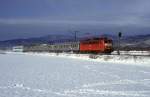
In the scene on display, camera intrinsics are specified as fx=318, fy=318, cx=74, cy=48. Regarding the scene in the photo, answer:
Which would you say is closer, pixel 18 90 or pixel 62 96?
pixel 62 96

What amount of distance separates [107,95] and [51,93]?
2938 millimetres

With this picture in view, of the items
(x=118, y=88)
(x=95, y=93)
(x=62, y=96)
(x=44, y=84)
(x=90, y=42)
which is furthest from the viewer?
(x=90, y=42)

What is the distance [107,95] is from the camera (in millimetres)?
16344

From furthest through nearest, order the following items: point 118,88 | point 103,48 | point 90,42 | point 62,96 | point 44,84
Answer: point 90,42, point 103,48, point 44,84, point 118,88, point 62,96

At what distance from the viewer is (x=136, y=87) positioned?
19.2 metres

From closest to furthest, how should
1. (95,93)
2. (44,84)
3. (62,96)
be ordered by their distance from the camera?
1. (62,96)
2. (95,93)
3. (44,84)

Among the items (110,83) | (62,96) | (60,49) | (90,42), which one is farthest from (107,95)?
(60,49)

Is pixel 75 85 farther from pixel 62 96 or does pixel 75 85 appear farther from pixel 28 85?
pixel 62 96

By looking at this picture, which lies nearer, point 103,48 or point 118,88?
point 118,88

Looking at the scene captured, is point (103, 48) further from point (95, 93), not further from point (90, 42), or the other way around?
point (95, 93)

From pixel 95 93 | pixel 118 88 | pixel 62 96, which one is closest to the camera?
pixel 62 96

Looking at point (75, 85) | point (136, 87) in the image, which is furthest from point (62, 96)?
point (136, 87)

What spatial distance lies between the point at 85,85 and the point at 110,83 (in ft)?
6.68

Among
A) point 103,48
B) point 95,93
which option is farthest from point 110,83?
point 103,48
